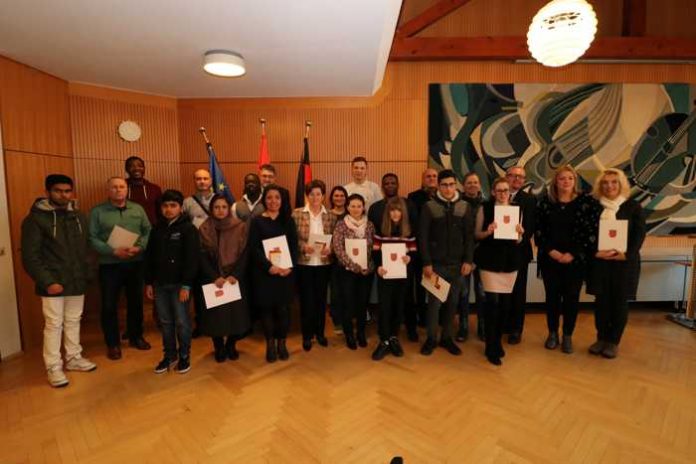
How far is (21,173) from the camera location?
3539 mm

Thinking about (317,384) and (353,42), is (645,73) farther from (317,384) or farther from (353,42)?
(317,384)

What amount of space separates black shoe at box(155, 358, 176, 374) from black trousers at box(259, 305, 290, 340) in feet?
2.79

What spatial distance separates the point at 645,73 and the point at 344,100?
4161mm

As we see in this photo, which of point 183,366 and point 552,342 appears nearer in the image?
point 183,366

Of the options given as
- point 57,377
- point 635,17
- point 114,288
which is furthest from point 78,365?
point 635,17

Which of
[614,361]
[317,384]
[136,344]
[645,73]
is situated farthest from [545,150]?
[136,344]

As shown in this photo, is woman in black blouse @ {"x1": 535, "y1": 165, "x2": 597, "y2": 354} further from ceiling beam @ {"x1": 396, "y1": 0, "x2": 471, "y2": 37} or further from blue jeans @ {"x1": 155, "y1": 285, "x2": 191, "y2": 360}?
blue jeans @ {"x1": 155, "y1": 285, "x2": 191, "y2": 360}

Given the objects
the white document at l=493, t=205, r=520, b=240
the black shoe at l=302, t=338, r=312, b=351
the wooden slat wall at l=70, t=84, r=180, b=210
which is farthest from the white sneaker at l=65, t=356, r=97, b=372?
the white document at l=493, t=205, r=520, b=240

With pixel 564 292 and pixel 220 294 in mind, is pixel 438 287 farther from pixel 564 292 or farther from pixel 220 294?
pixel 220 294

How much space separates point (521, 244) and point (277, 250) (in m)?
2.23

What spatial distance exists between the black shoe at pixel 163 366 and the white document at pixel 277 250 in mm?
1270

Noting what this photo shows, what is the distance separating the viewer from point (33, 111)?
3.73m

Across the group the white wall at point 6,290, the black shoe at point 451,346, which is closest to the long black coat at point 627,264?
the black shoe at point 451,346

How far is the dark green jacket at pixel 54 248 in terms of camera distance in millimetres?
2727
